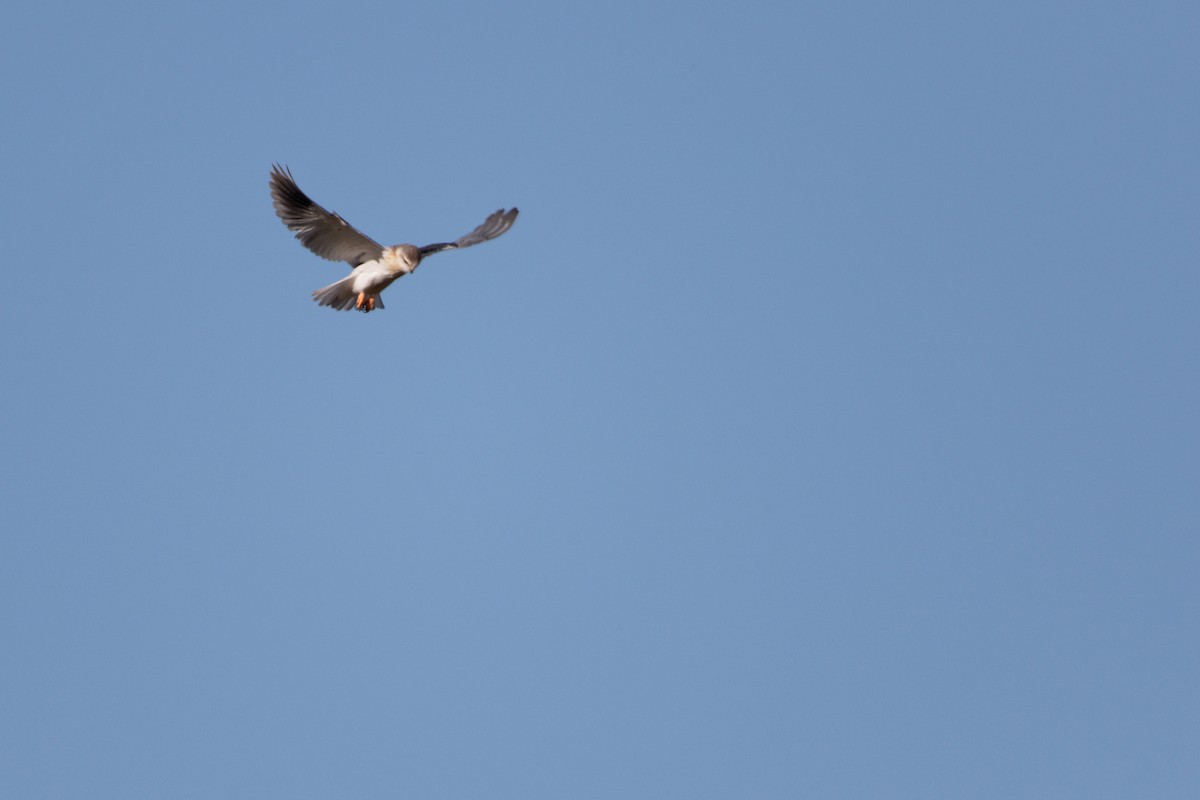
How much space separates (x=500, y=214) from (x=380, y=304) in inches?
91.3

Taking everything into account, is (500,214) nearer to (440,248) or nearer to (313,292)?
(440,248)

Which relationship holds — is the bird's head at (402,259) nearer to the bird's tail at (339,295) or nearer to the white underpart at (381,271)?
the white underpart at (381,271)

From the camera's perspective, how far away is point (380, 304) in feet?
74.7

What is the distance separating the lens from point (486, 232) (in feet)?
71.1

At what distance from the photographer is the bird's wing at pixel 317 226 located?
22.3 meters

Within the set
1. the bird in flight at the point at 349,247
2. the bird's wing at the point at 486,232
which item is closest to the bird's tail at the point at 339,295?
the bird in flight at the point at 349,247

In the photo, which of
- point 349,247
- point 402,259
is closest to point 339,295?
point 349,247

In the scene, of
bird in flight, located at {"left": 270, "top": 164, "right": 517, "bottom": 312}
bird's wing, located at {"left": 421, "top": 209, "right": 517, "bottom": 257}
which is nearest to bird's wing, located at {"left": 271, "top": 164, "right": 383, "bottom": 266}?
bird in flight, located at {"left": 270, "top": 164, "right": 517, "bottom": 312}

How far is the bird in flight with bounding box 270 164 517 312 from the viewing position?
21.9 metres

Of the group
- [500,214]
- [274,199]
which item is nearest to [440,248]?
[500,214]

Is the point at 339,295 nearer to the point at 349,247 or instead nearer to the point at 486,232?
the point at 349,247

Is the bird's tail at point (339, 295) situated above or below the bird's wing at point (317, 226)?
below

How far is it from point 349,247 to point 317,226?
575 mm

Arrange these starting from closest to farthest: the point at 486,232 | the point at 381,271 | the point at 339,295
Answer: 1. the point at 486,232
2. the point at 381,271
3. the point at 339,295
